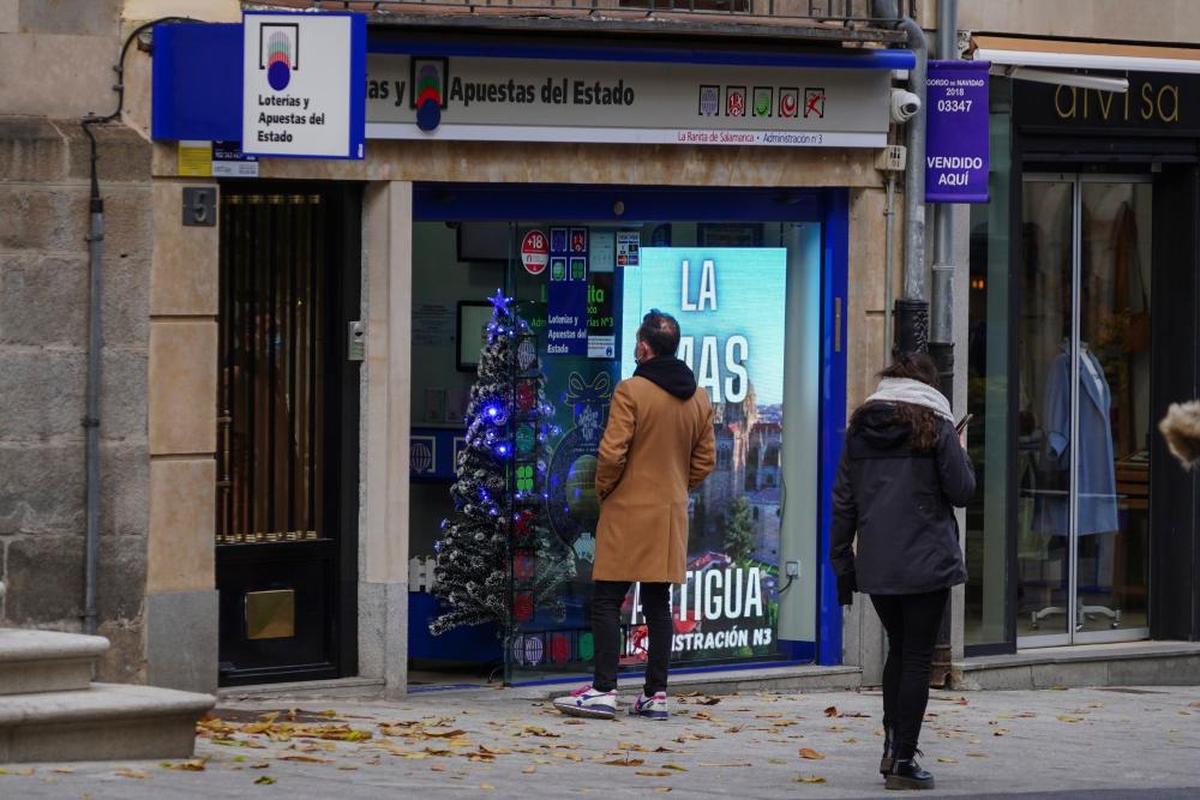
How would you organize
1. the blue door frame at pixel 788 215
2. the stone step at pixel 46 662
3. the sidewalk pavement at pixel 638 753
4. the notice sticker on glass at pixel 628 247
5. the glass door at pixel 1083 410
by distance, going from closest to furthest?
the sidewalk pavement at pixel 638 753 → the stone step at pixel 46 662 → the blue door frame at pixel 788 215 → the notice sticker on glass at pixel 628 247 → the glass door at pixel 1083 410

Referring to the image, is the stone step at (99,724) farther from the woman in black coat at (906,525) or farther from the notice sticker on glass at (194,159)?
the notice sticker on glass at (194,159)

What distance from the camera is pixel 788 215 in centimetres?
1289

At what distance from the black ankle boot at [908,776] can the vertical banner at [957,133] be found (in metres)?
4.57

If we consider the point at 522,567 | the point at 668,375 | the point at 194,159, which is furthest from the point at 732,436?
the point at 194,159

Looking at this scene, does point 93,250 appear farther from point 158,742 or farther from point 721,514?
point 721,514

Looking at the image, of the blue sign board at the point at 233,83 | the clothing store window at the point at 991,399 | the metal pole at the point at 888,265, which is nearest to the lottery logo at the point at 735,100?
the metal pole at the point at 888,265

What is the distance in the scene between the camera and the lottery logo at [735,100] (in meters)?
12.2

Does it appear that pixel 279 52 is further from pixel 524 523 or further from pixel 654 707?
pixel 654 707

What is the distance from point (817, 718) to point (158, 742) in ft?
13.1

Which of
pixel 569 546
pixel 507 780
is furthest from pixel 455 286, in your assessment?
pixel 507 780

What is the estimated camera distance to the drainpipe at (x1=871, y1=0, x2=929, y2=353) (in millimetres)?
12602

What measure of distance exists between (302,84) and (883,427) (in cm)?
337

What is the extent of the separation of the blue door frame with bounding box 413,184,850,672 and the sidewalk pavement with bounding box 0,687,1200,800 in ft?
2.27

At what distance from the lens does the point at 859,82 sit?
12508mm
